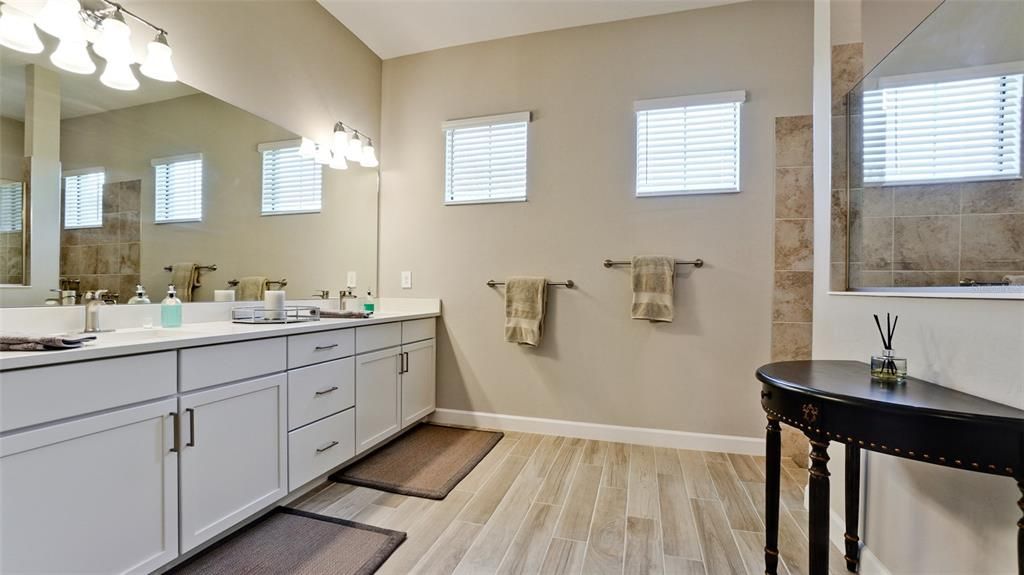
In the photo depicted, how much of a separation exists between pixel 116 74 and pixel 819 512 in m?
2.80

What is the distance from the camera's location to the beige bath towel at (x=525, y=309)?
266cm

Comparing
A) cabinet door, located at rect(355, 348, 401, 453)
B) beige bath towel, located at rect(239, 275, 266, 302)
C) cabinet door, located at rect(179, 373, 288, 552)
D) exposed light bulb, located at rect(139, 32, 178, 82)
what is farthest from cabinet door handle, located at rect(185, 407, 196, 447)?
exposed light bulb, located at rect(139, 32, 178, 82)

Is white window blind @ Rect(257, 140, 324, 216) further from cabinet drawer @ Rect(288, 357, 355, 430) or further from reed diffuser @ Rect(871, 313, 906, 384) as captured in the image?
reed diffuser @ Rect(871, 313, 906, 384)

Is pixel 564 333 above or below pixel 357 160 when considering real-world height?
below

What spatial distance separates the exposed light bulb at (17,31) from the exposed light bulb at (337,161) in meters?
1.36

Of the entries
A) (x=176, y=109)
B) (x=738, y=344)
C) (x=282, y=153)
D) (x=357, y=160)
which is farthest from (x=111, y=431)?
(x=738, y=344)

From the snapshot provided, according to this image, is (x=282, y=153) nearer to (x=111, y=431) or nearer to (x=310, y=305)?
(x=310, y=305)

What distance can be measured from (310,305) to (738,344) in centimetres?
266

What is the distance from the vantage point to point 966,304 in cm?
105

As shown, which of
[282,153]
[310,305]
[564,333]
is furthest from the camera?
[564,333]

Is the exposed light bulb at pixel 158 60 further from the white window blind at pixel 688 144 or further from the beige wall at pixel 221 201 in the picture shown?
the white window blind at pixel 688 144

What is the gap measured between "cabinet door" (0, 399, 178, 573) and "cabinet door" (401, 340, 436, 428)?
1.34m

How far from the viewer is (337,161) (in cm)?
266

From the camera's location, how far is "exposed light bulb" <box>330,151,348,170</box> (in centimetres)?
265
